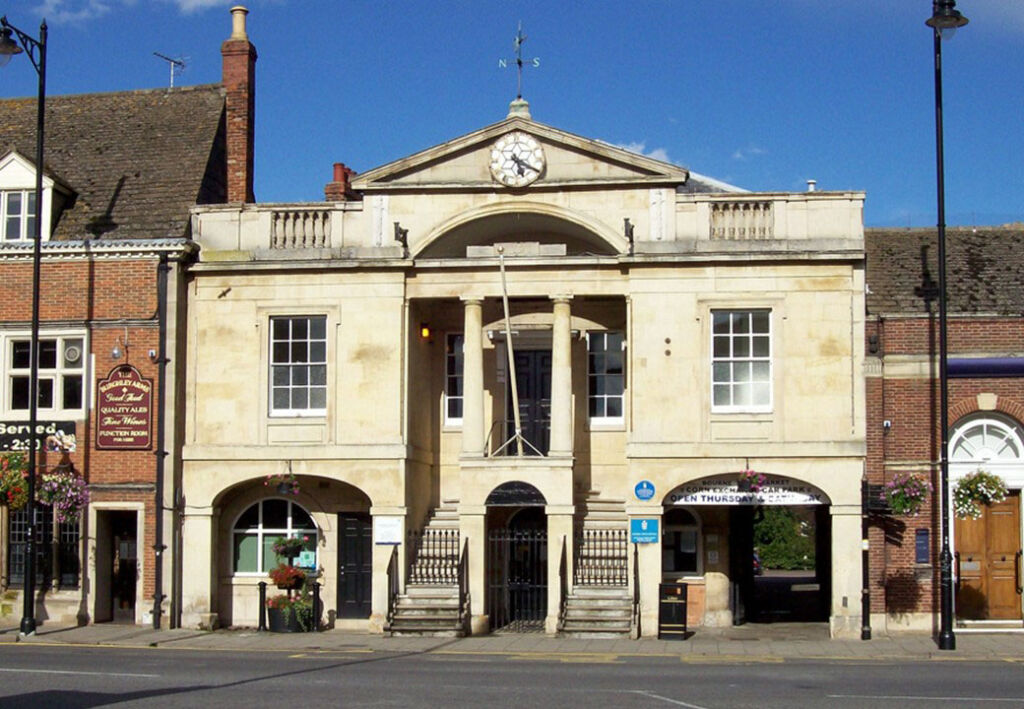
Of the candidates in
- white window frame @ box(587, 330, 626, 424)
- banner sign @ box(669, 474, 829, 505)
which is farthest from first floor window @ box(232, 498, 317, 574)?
banner sign @ box(669, 474, 829, 505)

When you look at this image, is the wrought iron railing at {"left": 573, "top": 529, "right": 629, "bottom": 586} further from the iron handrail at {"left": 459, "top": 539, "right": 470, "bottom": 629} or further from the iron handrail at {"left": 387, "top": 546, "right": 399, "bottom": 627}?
the iron handrail at {"left": 387, "top": 546, "right": 399, "bottom": 627}

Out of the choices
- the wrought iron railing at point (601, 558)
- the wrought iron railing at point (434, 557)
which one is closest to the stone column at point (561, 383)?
the wrought iron railing at point (601, 558)

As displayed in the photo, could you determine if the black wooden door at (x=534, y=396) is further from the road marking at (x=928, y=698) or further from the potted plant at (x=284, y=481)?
the road marking at (x=928, y=698)

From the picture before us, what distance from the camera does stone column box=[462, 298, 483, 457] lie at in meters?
27.5

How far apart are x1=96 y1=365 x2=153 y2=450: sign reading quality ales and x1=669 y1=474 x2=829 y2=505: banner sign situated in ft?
33.5

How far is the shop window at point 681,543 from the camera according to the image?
2859 centimetres

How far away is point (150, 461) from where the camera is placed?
91.3 ft

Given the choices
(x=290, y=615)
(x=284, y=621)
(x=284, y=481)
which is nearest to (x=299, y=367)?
(x=284, y=481)

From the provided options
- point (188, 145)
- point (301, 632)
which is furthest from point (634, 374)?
point (188, 145)

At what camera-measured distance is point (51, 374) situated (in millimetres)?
28453

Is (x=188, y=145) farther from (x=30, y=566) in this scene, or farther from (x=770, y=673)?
(x=770, y=673)

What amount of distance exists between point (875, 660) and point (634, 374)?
7094 millimetres

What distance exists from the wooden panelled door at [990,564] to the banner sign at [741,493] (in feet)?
9.96

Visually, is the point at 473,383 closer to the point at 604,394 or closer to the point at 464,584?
the point at 604,394
